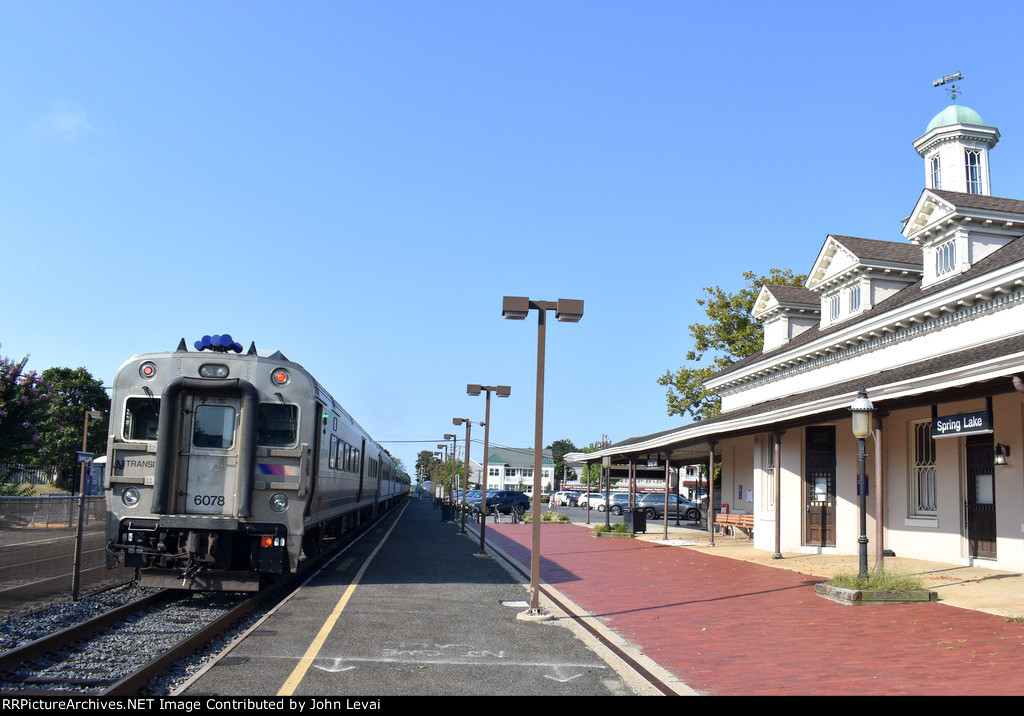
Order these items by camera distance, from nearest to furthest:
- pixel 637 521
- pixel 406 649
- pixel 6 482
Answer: pixel 406 649
pixel 6 482
pixel 637 521

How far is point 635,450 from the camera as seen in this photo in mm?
26953

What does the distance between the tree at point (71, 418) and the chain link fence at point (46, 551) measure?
37.2 meters

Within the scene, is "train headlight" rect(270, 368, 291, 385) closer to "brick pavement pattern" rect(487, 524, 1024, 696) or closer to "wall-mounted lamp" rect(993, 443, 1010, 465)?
"brick pavement pattern" rect(487, 524, 1024, 696)

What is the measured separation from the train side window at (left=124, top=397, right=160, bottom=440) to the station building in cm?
1056

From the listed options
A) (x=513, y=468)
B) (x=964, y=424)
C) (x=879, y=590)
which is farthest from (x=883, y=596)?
(x=513, y=468)

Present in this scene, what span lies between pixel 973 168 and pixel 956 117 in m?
1.88

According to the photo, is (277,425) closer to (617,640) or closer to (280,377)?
(280,377)

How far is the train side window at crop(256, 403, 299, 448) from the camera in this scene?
1140 centimetres

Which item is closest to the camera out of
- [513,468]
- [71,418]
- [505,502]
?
[505,502]

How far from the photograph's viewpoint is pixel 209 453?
36.3ft

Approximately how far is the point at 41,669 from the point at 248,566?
14.1ft

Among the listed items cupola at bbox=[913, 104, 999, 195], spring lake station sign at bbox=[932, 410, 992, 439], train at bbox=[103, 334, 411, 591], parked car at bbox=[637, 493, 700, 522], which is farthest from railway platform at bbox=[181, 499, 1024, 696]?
parked car at bbox=[637, 493, 700, 522]

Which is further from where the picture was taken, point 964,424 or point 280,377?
point 964,424
